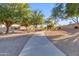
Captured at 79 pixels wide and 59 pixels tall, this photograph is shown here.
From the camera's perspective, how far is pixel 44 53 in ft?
8.08

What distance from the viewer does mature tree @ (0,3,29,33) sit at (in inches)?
99.3

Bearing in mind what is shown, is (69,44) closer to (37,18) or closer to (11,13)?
(37,18)

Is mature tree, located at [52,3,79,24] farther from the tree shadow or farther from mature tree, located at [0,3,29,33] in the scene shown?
mature tree, located at [0,3,29,33]

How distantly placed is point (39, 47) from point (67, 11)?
1.92 ft

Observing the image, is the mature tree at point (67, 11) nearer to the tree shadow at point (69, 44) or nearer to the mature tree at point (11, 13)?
the tree shadow at point (69, 44)

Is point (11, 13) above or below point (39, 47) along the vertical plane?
above

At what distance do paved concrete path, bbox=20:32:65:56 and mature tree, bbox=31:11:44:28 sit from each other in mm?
139

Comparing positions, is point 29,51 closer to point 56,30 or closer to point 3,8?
point 56,30

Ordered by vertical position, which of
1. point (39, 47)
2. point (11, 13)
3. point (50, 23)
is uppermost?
point (11, 13)

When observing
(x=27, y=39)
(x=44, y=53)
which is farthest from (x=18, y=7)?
(x=44, y=53)

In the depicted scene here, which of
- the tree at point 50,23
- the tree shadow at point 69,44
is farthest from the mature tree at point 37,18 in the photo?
the tree shadow at point 69,44

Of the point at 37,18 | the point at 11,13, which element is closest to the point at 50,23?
the point at 37,18

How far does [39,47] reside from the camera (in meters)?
2.50

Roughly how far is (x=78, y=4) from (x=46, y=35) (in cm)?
55
